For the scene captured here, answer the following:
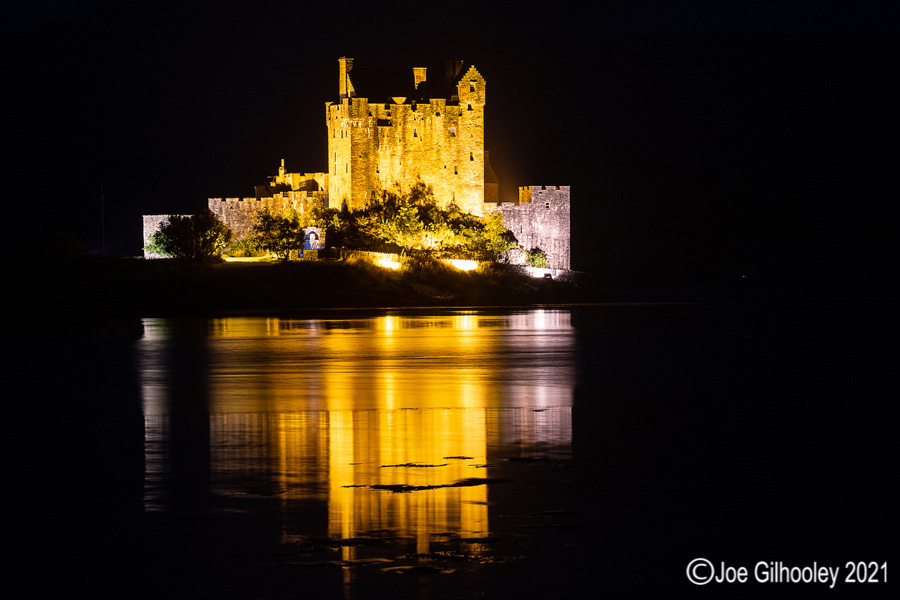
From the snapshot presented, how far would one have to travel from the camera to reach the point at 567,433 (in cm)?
1962

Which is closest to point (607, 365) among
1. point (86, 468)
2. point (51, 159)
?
point (86, 468)

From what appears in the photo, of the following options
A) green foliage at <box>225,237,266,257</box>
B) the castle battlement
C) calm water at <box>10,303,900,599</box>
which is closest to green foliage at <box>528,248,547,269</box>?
the castle battlement

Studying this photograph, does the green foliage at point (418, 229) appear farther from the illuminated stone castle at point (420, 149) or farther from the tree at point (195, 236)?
the tree at point (195, 236)

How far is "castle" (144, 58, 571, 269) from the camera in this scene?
68.9 m

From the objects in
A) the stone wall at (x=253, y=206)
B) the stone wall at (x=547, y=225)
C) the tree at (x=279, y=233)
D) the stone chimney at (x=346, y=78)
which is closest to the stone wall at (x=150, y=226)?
the stone wall at (x=253, y=206)

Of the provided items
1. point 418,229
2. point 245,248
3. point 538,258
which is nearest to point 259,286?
point 418,229

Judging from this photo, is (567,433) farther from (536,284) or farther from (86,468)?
(536,284)

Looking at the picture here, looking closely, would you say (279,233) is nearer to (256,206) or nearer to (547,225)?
(256,206)

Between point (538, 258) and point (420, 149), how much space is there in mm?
8267

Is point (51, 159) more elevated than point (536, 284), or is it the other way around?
point (51, 159)

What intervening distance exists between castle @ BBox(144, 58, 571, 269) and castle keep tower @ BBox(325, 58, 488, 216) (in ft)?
0.16

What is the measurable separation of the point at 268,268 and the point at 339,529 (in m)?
51.4

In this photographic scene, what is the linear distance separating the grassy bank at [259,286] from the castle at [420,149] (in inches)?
168

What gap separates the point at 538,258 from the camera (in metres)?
71.0
